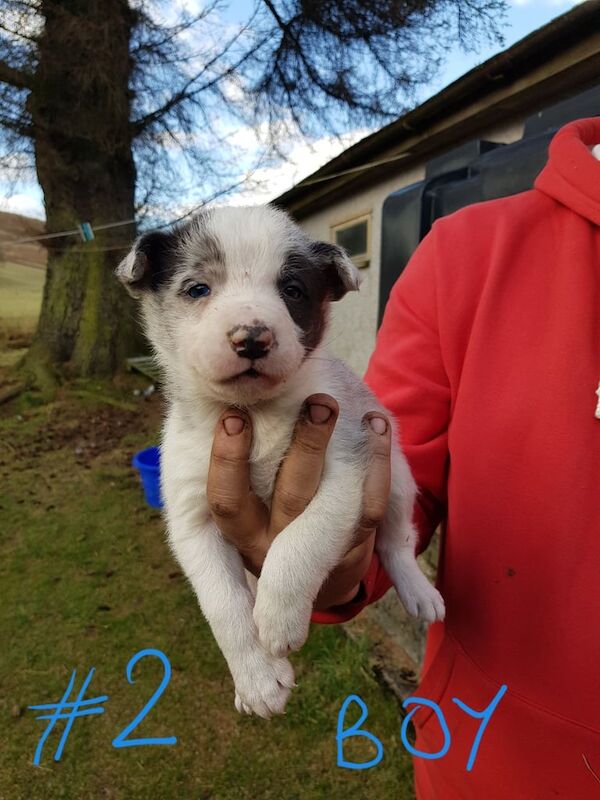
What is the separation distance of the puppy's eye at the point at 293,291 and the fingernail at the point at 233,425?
1.44ft

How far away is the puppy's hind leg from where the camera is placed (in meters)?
1.77

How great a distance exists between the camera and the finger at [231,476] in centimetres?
142

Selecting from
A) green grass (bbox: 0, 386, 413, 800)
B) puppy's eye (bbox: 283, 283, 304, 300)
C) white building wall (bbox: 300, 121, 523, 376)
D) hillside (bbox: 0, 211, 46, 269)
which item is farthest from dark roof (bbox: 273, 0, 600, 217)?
hillside (bbox: 0, 211, 46, 269)

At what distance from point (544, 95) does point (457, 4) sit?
2677mm

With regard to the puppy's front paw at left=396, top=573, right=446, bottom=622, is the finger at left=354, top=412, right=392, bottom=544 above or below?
above

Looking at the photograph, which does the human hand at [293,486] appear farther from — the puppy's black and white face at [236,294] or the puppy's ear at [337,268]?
the puppy's ear at [337,268]

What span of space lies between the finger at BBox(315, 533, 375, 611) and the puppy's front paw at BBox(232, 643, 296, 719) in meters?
0.23

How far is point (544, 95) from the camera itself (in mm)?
4285

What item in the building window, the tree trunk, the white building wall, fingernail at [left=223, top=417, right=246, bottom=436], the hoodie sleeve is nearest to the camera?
fingernail at [left=223, top=417, right=246, bottom=436]

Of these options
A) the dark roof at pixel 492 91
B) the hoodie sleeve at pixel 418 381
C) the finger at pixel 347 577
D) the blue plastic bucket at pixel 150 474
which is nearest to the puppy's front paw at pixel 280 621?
the finger at pixel 347 577

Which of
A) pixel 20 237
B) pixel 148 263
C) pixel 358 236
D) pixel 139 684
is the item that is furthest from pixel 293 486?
pixel 20 237

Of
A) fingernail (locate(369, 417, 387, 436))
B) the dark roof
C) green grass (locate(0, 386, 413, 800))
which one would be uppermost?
the dark roof

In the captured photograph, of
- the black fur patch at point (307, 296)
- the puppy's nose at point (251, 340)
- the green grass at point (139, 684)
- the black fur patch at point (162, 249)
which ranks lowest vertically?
the green grass at point (139, 684)

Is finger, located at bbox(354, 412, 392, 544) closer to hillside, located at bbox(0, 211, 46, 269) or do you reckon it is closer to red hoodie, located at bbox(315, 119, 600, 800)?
red hoodie, located at bbox(315, 119, 600, 800)
